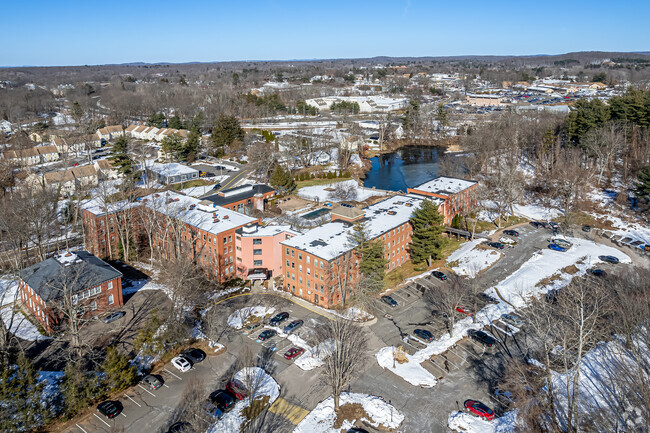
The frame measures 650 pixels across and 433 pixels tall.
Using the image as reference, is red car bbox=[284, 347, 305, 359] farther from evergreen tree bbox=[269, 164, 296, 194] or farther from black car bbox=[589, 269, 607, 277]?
evergreen tree bbox=[269, 164, 296, 194]

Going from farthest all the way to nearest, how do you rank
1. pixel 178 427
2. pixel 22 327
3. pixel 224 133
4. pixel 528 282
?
pixel 224 133 → pixel 528 282 → pixel 22 327 → pixel 178 427

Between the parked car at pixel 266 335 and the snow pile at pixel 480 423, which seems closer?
the snow pile at pixel 480 423

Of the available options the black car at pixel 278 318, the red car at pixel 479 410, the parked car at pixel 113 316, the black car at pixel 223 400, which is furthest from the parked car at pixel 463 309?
the parked car at pixel 113 316

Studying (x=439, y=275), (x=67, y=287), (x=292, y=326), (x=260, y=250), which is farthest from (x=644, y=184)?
(x=67, y=287)

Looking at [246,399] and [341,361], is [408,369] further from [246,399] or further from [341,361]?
[246,399]

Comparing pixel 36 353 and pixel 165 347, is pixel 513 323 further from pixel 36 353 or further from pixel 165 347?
pixel 36 353

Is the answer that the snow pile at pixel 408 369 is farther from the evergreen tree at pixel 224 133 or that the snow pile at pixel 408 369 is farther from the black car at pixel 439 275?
the evergreen tree at pixel 224 133
